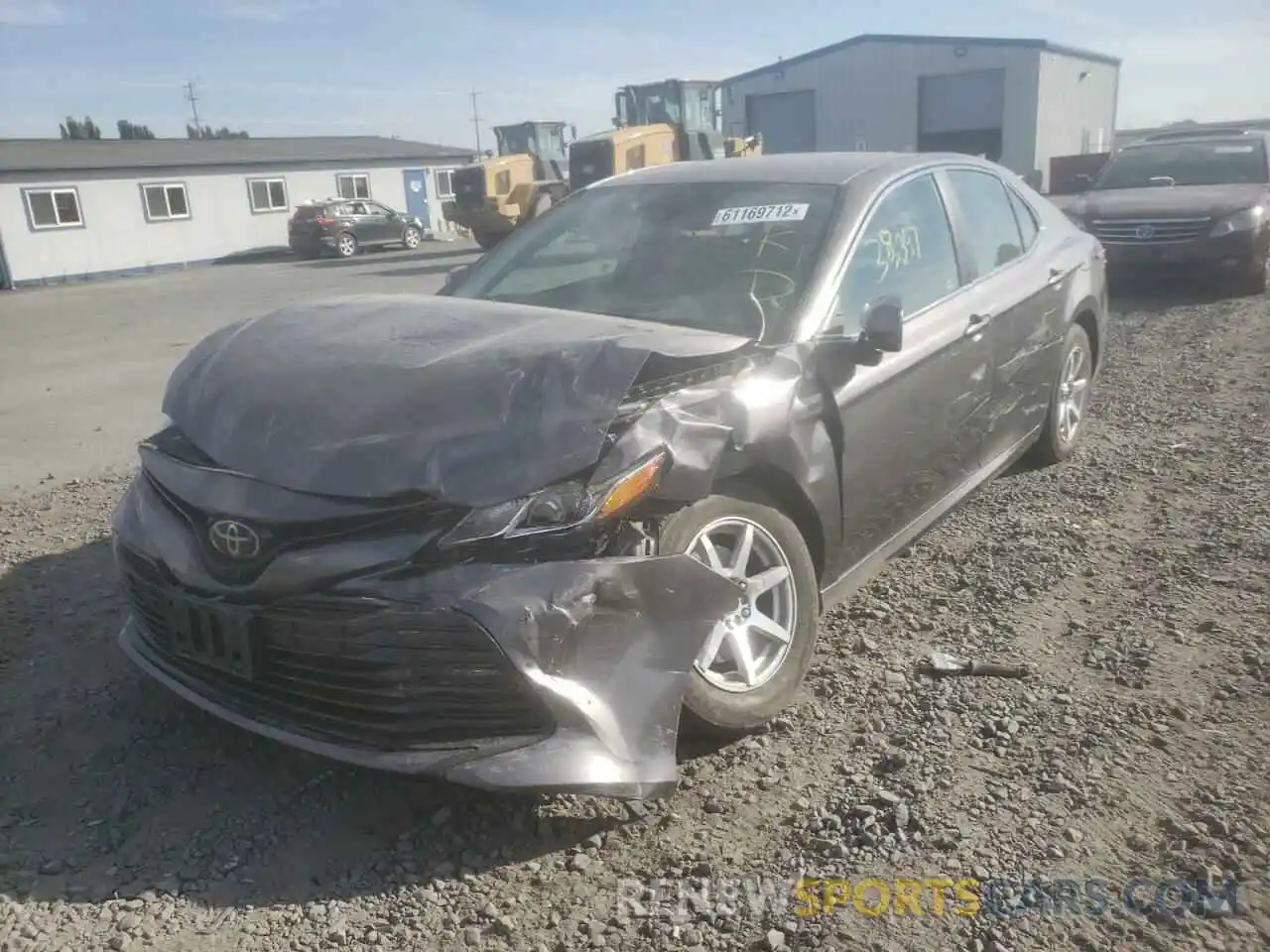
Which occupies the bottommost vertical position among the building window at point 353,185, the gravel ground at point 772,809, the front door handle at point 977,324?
the gravel ground at point 772,809

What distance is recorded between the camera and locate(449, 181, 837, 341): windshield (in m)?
3.36

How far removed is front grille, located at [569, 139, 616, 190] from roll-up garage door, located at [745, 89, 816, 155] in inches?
601

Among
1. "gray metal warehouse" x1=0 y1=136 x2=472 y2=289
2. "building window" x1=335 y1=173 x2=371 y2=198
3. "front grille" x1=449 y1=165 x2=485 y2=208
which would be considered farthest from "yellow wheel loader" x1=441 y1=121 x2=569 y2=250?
"building window" x1=335 y1=173 x2=371 y2=198

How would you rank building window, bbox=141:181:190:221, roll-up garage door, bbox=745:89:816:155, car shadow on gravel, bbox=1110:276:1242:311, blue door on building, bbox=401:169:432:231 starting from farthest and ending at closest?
blue door on building, bbox=401:169:432:231
roll-up garage door, bbox=745:89:816:155
building window, bbox=141:181:190:221
car shadow on gravel, bbox=1110:276:1242:311

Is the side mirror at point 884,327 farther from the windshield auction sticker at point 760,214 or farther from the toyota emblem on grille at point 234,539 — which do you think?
the toyota emblem on grille at point 234,539

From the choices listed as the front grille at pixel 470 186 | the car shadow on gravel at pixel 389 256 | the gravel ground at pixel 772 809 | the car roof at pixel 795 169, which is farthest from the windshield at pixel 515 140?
the gravel ground at pixel 772 809

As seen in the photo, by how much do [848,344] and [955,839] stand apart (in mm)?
1498

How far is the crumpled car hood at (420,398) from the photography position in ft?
7.91

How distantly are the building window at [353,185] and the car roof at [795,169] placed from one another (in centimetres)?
3140

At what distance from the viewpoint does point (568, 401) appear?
8.29 ft

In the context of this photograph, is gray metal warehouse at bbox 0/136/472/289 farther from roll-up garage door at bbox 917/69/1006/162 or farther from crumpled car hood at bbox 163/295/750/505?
crumpled car hood at bbox 163/295/750/505

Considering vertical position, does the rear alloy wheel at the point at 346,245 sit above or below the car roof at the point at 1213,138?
below

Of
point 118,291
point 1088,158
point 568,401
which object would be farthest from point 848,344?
point 1088,158

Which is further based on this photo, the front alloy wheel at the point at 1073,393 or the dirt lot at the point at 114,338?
the dirt lot at the point at 114,338
